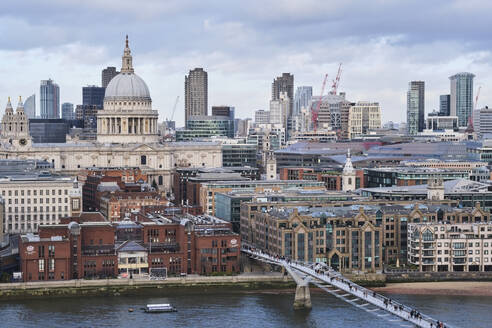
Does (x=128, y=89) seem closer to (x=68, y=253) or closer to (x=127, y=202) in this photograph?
(x=127, y=202)

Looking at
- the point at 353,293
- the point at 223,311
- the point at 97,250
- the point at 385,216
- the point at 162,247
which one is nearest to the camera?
the point at 353,293

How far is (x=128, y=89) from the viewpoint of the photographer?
14675 centimetres

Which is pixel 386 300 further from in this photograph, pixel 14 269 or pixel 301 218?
pixel 14 269

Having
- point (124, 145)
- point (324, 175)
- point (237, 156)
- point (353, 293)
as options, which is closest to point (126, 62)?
point (124, 145)

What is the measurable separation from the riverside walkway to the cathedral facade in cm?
5756

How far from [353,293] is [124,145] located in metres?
75.9

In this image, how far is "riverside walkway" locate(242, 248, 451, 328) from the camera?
64494 millimetres

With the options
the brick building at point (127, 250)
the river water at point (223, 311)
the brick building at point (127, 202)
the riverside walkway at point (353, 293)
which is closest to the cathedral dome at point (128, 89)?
the brick building at point (127, 202)

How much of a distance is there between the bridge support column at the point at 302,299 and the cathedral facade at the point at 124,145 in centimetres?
6565

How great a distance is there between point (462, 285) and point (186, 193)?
46.6 meters

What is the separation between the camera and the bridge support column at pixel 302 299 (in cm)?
7419

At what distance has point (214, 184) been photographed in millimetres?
109938

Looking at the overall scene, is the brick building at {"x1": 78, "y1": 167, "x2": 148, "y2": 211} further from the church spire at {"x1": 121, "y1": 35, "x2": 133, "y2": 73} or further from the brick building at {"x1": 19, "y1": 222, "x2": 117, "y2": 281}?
the brick building at {"x1": 19, "y1": 222, "x2": 117, "y2": 281}

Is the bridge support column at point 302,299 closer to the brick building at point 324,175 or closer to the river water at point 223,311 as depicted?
the river water at point 223,311
